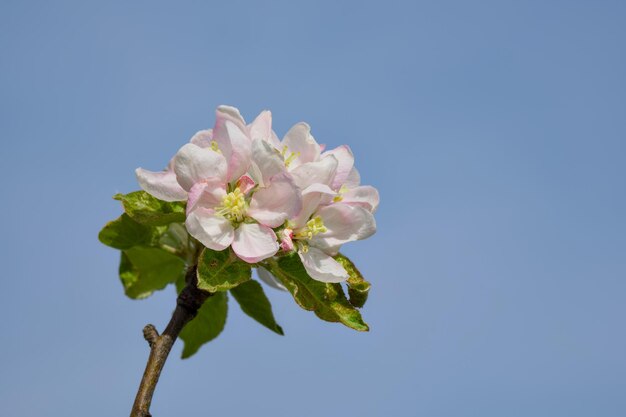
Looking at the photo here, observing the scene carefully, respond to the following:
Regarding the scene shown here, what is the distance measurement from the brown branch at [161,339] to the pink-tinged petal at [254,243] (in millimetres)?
223

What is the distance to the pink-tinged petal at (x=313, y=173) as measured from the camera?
214cm

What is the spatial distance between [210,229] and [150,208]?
0.96ft

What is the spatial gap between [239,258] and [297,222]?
7.6 inches

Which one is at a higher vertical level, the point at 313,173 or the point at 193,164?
the point at 313,173

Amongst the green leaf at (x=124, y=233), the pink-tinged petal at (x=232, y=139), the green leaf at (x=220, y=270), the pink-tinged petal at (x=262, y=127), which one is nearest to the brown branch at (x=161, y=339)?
the green leaf at (x=220, y=270)

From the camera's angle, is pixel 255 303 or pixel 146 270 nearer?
pixel 255 303

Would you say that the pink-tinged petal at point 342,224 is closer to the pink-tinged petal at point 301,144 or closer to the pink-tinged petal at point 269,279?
the pink-tinged petal at point 301,144

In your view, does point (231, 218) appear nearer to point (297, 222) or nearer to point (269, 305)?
point (297, 222)

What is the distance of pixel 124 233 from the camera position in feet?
7.99

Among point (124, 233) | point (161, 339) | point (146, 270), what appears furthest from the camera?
point (146, 270)

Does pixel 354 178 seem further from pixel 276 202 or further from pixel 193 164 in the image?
pixel 193 164

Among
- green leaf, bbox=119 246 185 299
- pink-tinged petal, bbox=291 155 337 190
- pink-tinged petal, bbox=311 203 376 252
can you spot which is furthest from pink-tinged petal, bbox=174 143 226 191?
green leaf, bbox=119 246 185 299

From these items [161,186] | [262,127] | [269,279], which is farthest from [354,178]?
[161,186]

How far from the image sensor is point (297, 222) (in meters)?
2.13
